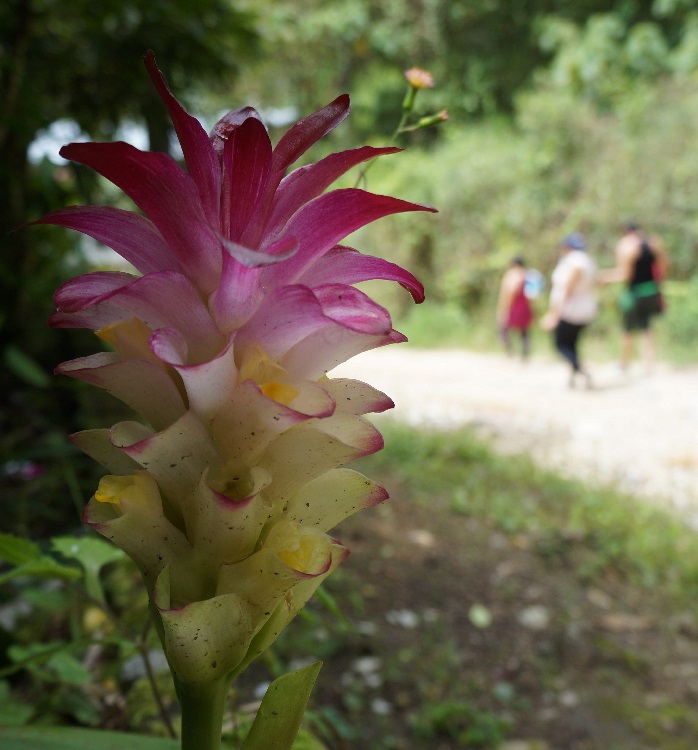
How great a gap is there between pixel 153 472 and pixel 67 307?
0.36 feet

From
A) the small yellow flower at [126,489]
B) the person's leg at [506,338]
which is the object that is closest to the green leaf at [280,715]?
the small yellow flower at [126,489]

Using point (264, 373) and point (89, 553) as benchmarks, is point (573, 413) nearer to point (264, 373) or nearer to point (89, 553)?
point (89, 553)

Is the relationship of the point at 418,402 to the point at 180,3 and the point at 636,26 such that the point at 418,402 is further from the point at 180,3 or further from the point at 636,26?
the point at 636,26

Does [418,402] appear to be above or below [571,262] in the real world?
below

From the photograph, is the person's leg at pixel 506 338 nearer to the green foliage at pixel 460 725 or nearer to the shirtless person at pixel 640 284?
the shirtless person at pixel 640 284

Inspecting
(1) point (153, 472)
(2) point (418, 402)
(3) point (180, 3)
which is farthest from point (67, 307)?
(2) point (418, 402)

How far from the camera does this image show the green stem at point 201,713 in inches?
15.9

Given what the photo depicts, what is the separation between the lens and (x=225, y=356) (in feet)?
1.26

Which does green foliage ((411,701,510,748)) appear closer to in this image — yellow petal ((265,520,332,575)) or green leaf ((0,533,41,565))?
green leaf ((0,533,41,565))

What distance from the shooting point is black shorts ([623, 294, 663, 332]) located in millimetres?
6934

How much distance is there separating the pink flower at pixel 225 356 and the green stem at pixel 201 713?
0.07 ft

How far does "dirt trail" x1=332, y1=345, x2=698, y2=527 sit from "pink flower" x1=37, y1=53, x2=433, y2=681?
3.74m

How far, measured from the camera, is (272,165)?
41 cm

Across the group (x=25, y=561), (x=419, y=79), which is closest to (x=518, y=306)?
(x=419, y=79)
